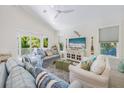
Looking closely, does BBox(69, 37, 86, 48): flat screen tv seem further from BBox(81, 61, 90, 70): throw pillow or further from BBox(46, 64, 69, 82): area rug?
BBox(46, 64, 69, 82): area rug

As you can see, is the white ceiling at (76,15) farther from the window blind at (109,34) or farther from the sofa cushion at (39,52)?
the sofa cushion at (39,52)

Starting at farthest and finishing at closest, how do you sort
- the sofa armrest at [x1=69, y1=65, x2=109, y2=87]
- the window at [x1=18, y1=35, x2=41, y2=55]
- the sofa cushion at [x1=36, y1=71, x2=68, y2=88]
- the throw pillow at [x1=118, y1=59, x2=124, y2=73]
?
the window at [x1=18, y1=35, x2=41, y2=55] < the throw pillow at [x1=118, y1=59, x2=124, y2=73] < the sofa armrest at [x1=69, y1=65, x2=109, y2=87] < the sofa cushion at [x1=36, y1=71, x2=68, y2=88]

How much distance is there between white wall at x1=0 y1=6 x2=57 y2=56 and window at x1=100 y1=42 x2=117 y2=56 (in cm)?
95

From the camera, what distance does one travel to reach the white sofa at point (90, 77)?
189cm

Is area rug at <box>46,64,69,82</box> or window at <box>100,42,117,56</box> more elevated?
window at <box>100,42,117,56</box>

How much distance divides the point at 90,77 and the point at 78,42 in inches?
27.2

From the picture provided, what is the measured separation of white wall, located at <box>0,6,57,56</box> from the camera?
255cm

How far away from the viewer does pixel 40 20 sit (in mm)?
2609

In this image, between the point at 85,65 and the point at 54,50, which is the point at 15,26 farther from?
the point at 85,65

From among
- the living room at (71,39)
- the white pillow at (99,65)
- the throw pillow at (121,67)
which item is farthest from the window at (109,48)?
the throw pillow at (121,67)

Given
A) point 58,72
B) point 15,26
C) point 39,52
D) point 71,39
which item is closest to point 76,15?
point 71,39

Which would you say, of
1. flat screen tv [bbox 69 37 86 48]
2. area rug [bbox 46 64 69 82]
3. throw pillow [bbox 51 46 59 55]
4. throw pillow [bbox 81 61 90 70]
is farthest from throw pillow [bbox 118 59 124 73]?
throw pillow [bbox 51 46 59 55]

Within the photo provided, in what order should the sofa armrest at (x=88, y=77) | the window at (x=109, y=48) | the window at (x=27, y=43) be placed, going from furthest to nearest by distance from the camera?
the window at (x=27, y=43), the window at (x=109, y=48), the sofa armrest at (x=88, y=77)
